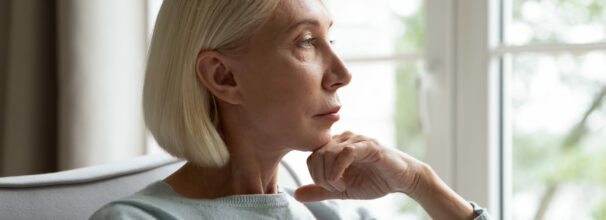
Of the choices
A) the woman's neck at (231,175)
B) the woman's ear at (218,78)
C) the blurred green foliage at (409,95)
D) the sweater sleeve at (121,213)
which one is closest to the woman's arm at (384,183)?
the woman's neck at (231,175)

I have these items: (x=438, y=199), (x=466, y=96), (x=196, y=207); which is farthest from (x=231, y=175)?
(x=466, y=96)

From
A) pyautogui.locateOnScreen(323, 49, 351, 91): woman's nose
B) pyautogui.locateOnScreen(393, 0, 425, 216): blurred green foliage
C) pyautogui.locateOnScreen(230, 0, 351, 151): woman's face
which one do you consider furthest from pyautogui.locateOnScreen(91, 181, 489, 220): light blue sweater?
pyautogui.locateOnScreen(393, 0, 425, 216): blurred green foliage

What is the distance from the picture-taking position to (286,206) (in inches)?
Answer: 51.6

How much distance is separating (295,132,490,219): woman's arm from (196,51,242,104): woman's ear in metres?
0.22

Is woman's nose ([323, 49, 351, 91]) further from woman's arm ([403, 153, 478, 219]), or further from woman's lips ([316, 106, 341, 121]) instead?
woman's arm ([403, 153, 478, 219])

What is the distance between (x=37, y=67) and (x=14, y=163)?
0.30m

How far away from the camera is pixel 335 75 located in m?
1.21

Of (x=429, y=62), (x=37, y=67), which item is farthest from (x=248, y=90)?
(x=37, y=67)

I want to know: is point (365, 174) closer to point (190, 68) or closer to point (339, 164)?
point (339, 164)

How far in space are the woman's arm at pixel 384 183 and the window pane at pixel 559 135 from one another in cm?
53

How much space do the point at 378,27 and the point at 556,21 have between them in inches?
22.2

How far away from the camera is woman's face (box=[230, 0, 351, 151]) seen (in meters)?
1.17

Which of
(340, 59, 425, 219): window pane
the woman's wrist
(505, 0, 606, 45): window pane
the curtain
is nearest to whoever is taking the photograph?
the woman's wrist

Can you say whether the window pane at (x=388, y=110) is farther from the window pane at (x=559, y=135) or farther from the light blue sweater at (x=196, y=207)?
the light blue sweater at (x=196, y=207)
